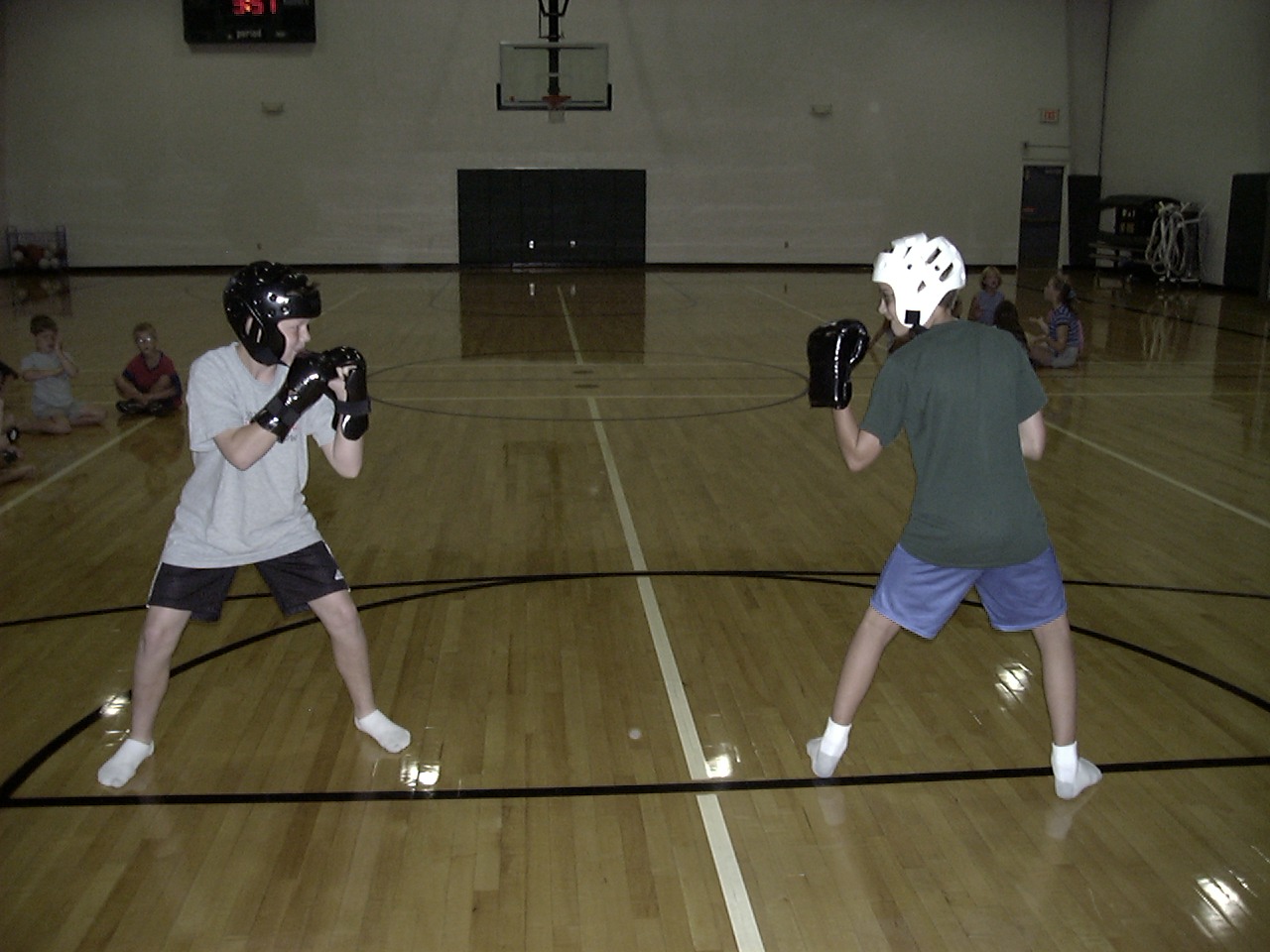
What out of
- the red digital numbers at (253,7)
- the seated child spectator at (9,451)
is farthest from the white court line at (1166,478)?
the red digital numbers at (253,7)

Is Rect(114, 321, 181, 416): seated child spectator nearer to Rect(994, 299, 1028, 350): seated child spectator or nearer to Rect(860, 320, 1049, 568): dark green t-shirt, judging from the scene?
Rect(994, 299, 1028, 350): seated child spectator

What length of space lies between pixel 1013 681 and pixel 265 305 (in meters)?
2.75

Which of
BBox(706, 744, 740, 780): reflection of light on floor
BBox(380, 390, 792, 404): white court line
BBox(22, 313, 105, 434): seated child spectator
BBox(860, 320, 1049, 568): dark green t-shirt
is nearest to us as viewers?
BBox(860, 320, 1049, 568): dark green t-shirt

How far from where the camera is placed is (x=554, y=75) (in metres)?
21.0

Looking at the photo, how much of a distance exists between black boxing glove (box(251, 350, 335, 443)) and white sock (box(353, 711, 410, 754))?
1.03 meters

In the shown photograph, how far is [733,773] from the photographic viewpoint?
138 inches

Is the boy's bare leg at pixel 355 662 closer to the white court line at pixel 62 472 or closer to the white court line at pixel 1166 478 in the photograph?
the white court line at pixel 62 472

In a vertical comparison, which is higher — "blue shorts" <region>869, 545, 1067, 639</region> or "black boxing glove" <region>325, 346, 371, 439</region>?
"black boxing glove" <region>325, 346, 371, 439</region>

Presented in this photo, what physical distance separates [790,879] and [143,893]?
1551 mm

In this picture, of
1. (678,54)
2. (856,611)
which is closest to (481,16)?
(678,54)

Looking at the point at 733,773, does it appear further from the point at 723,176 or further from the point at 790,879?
the point at 723,176

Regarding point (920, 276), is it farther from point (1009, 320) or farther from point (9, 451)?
point (1009, 320)

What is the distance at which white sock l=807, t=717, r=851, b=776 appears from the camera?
3.37 meters

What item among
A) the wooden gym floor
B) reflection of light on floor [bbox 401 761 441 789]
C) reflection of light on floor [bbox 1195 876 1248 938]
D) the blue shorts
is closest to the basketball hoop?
the wooden gym floor
